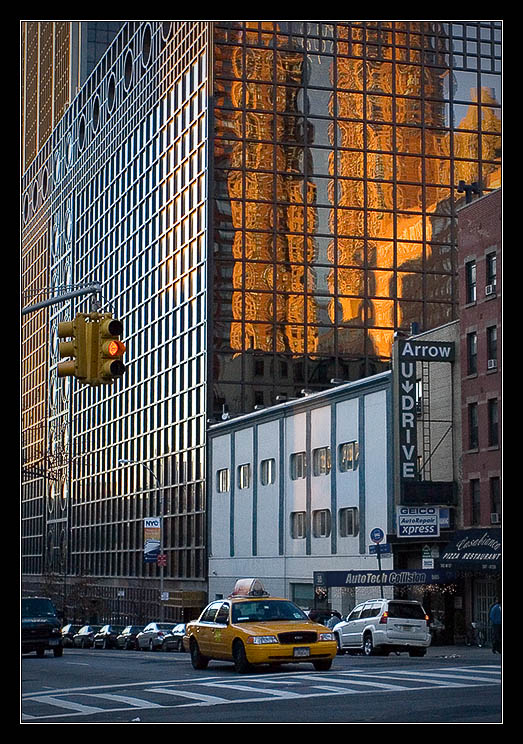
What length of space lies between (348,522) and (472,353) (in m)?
11.6

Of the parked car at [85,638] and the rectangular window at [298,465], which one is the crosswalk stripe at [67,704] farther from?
the parked car at [85,638]

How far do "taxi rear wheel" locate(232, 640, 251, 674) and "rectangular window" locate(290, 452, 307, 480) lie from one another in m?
38.0

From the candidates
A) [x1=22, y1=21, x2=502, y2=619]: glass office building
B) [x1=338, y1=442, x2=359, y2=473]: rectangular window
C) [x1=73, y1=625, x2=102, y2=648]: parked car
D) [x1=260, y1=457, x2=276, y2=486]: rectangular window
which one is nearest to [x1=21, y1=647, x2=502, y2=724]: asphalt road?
[x1=338, y1=442, x2=359, y2=473]: rectangular window

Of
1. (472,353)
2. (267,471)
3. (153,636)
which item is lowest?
(153,636)

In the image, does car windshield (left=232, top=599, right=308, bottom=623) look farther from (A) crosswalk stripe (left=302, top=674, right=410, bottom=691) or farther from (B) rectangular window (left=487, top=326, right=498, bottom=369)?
(B) rectangular window (left=487, top=326, right=498, bottom=369)

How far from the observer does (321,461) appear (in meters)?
63.2

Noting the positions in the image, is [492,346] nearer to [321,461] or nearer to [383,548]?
[383,548]

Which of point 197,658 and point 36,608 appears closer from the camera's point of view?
point 197,658

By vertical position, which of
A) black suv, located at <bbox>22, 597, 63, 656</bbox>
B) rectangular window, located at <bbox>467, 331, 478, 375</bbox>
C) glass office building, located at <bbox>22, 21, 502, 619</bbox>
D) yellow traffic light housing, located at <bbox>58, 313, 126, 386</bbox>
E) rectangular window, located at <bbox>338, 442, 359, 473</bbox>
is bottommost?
black suv, located at <bbox>22, 597, 63, 656</bbox>

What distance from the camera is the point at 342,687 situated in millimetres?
22766

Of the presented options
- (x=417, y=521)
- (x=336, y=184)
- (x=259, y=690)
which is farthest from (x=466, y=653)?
(x=336, y=184)

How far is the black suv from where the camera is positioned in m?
40.7

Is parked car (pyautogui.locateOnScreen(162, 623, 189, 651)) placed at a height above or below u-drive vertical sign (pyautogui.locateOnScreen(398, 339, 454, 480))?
below
